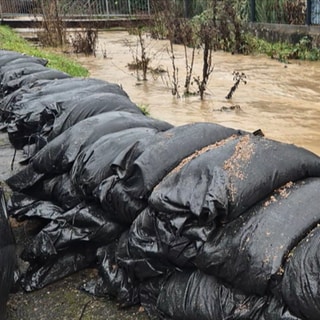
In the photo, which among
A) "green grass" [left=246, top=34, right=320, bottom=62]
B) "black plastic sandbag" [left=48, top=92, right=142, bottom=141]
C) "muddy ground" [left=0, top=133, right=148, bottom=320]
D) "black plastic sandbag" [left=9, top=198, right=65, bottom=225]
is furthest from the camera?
"green grass" [left=246, top=34, right=320, bottom=62]

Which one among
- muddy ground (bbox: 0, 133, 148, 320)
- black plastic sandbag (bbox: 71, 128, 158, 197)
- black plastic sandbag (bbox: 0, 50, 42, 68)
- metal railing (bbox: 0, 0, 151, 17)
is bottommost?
muddy ground (bbox: 0, 133, 148, 320)

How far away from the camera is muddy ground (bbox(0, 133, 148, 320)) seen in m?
2.03

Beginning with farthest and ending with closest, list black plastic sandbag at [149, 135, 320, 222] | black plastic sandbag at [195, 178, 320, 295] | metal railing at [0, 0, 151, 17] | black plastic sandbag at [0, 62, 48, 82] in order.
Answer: metal railing at [0, 0, 151, 17]
black plastic sandbag at [0, 62, 48, 82]
black plastic sandbag at [149, 135, 320, 222]
black plastic sandbag at [195, 178, 320, 295]

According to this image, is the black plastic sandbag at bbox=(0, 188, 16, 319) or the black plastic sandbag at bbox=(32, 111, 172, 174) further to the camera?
the black plastic sandbag at bbox=(32, 111, 172, 174)

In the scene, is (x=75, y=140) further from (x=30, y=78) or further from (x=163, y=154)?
(x=30, y=78)

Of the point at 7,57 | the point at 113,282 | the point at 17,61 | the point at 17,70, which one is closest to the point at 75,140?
the point at 113,282

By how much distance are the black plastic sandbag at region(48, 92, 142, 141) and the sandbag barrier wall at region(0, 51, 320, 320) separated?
1.05ft

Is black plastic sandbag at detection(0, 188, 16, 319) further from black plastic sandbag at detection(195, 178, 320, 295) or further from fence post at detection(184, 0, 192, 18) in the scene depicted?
fence post at detection(184, 0, 192, 18)

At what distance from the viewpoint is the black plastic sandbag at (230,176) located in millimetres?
1734

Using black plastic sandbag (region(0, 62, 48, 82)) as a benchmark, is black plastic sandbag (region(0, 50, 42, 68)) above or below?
above

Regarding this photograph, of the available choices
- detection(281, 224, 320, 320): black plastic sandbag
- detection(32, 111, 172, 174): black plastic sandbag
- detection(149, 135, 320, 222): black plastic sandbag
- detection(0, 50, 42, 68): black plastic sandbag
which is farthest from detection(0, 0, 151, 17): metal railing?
detection(281, 224, 320, 320): black plastic sandbag

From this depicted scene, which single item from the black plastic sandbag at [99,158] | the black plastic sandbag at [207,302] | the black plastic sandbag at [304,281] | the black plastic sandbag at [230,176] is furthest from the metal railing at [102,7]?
the black plastic sandbag at [304,281]

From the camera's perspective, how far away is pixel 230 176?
1.79 m

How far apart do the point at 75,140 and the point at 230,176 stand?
107cm
